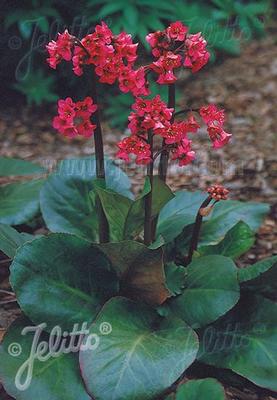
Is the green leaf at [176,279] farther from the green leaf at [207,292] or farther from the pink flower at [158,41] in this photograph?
the pink flower at [158,41]

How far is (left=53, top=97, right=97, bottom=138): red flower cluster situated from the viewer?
7.09ft

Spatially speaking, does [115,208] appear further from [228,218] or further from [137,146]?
[228,218]

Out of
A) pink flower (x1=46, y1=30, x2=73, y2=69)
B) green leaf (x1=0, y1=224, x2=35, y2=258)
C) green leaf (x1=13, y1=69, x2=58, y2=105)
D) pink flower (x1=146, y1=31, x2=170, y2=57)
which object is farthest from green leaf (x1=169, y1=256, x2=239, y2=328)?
green leaf (x1=13, y1=69, x2=58, y2=105)

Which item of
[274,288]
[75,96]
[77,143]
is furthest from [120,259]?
[75,96]

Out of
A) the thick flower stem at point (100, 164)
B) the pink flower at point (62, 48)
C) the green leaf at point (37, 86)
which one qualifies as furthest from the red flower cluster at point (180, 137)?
the green leaf at point (37, 86)

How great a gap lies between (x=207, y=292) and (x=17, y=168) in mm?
1221

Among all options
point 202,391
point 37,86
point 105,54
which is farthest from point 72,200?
point 37,86

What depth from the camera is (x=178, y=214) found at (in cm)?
280

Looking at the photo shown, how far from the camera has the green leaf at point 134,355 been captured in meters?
2.06

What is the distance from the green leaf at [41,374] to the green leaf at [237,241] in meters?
0.72

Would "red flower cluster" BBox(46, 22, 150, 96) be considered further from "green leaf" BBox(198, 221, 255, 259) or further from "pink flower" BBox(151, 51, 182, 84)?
"green leaf" BBox(198, 221, 255, 259)

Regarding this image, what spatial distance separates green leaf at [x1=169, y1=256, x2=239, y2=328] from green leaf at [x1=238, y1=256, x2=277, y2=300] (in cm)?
6

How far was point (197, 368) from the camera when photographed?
2.44 metres

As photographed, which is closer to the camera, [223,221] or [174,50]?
[174,50]
